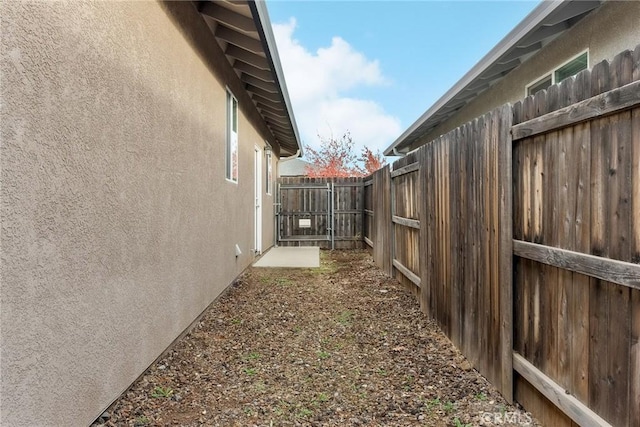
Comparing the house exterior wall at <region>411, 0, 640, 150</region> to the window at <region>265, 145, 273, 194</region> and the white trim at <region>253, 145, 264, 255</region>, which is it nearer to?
the white trim at <region>253, 145, 264, 255</region>

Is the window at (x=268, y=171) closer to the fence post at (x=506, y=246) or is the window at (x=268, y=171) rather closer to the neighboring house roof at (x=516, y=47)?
the neighboring house roof at (x=516, y=47)

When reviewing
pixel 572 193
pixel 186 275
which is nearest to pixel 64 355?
pixel 186 275

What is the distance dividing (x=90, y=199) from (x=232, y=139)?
13.6 feet

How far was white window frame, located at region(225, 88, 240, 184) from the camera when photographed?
19.5ft

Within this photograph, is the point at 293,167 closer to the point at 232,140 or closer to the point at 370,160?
the point at 370,160

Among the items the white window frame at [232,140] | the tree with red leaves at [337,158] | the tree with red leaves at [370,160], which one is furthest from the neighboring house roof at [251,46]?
the tree with red leaves at [337,158]

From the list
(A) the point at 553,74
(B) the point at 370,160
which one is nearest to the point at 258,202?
(A) the point at 553,74

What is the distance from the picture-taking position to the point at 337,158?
25.6m

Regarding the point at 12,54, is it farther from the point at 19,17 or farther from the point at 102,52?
the point at 102,52

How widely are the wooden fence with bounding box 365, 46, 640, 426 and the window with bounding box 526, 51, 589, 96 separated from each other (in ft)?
7.25

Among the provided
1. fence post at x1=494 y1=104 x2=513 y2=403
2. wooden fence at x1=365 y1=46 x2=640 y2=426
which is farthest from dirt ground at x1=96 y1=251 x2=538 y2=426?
wooden fence at x1=365 y1=46 x2=640 y2=426

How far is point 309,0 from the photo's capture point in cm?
1414

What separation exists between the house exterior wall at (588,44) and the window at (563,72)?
0.06 m

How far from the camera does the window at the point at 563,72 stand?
448cm
